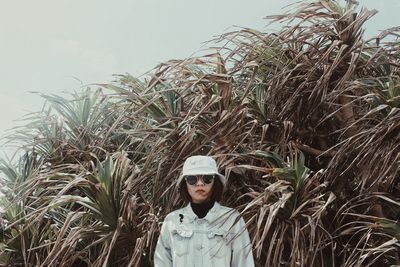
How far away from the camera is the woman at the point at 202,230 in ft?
9.68

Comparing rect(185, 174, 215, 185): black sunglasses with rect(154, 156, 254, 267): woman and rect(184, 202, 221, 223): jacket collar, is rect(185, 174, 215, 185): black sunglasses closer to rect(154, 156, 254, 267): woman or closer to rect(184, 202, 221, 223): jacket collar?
rect(154, 156, 254, 267): woman

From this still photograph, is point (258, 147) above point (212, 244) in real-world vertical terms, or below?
above

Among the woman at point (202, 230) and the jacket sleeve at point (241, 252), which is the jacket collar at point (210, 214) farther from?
the jacket sleeve at point (241, 252)

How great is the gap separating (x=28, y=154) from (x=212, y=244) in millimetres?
3308

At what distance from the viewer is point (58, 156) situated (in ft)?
18.7

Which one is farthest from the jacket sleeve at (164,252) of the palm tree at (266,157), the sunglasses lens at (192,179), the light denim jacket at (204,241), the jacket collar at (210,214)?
the palm tree at (266,157)

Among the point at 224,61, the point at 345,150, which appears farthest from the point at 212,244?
the point at 224,61

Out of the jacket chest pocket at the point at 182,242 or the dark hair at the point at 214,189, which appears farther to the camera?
the dark hair at the point at 214,189

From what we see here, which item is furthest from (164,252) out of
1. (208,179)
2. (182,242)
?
(208,179)

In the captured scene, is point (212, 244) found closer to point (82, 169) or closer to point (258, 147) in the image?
point (258, 147)

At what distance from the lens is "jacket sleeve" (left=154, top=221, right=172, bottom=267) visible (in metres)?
3.06

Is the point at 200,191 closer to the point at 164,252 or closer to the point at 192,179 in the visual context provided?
the point at 192,179

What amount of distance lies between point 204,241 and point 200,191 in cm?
22

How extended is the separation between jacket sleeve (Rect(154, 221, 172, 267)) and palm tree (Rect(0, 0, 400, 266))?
69 centimetres
